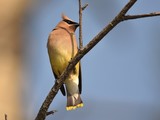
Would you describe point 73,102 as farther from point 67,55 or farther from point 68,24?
point 68,24

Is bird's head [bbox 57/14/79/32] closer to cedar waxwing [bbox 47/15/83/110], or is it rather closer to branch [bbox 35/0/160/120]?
cedar waxwing [bbox 47/15/83/110]

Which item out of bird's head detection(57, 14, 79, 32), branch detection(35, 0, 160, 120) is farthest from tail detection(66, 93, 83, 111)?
branch detection(35, 0, 160, 120)

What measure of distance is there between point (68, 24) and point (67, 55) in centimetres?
47

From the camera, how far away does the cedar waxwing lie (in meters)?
4.12

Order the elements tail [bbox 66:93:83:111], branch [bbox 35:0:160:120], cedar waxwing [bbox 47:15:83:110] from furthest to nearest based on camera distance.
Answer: tail [bbox 66:93:83:111]
cedar waxwing [bbox 47:15:83:110]
branch [bbox 35:0:160:120]

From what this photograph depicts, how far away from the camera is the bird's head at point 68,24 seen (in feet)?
14.4

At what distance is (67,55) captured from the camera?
161 inches

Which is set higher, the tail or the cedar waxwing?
the cedar waxwing

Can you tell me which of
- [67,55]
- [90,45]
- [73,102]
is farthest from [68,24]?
[90,45]

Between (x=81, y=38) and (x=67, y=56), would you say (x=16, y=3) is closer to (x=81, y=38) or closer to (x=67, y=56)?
(x=67, y=56)

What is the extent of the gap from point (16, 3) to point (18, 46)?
1.74ft

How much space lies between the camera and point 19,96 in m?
4.44

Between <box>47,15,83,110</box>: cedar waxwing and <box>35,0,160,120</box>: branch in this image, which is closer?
<box>35,0,160,120</box>: branch

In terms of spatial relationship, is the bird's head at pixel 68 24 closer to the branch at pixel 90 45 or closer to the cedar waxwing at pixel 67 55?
the cedar waxwing at pixel 67 55
